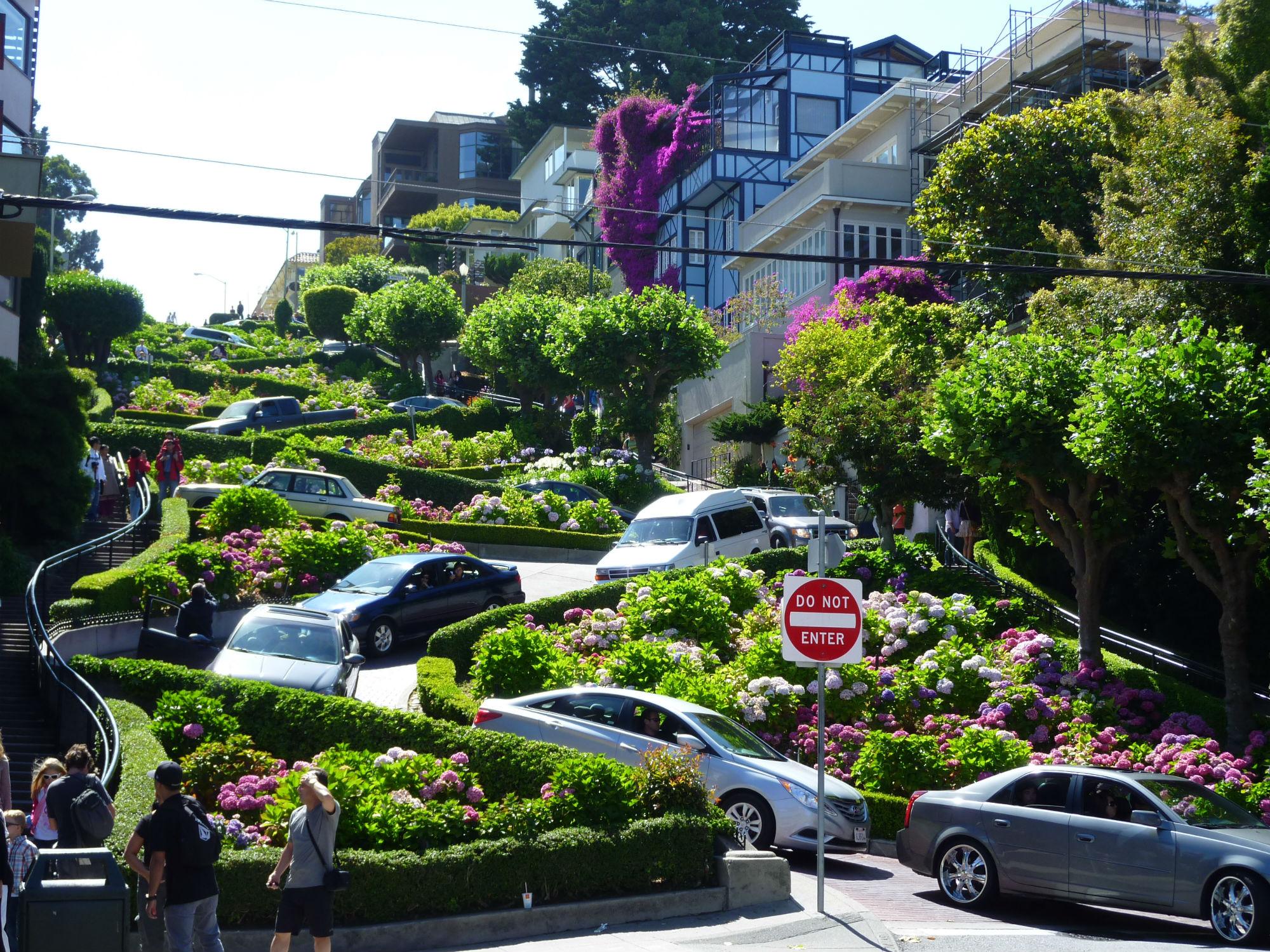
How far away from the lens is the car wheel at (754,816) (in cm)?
1390

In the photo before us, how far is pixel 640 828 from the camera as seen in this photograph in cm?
1186

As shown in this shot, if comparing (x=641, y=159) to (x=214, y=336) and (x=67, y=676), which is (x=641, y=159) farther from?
(x=67, y=676)

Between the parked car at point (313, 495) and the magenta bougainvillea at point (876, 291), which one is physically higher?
the magenta bougainvillea at point (876, 291)

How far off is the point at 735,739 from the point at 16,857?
7.21m

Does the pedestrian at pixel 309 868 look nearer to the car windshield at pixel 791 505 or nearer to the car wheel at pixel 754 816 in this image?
the car wheel at pixel 754 816

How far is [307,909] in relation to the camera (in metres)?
9.35

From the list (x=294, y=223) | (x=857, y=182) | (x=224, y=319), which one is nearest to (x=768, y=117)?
(x=857, y=182)

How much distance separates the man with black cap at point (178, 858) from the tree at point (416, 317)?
61870 millimetres

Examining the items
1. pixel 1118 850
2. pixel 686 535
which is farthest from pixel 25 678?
pixel 1118 850

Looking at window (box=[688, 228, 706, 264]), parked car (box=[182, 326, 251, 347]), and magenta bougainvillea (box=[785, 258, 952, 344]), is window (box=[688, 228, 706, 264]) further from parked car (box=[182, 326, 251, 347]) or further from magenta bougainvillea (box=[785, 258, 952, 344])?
parked car (box=[182, 326, 251, 347])

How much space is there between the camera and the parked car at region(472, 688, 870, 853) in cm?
1386

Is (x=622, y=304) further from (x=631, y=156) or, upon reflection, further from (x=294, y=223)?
(x=294, y=223)

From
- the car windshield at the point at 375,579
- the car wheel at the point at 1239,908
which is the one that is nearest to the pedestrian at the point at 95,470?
the car windshield at the point at 375,579

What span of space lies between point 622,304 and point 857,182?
8327mm
